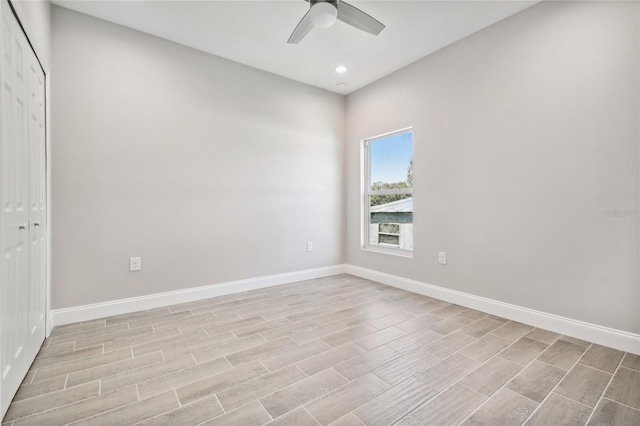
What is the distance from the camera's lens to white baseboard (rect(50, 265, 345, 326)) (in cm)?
252

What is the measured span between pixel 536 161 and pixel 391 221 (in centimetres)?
176

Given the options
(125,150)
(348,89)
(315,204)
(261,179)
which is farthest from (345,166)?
(125,150)

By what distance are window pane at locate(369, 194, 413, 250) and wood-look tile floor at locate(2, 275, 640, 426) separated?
1.17 metres

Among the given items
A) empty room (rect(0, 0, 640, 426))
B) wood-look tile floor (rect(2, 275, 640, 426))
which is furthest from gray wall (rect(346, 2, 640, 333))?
wood-look tile floor (rect(2, 275, 640, 426))

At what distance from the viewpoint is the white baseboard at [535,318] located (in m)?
2.05

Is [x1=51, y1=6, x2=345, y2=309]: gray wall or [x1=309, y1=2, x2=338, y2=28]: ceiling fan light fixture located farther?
[x1=51, y1=6, x2=345, y2=309]: gray wall

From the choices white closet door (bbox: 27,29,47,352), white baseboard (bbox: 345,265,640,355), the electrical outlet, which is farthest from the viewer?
the electrical outlet

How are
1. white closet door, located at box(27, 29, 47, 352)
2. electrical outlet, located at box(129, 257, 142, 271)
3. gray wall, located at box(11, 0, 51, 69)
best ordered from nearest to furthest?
gray wall, located at box(11, 0, 51, 69), white closet door, located at box(27, 29, 47, 352), electrical outlet, located at box(129, 257, 142, 271)

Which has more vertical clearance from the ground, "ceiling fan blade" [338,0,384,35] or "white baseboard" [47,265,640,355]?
"ceiling fan blade" [338,0,384,35]

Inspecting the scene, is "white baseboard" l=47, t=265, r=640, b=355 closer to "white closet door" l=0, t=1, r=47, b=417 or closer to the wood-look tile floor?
the wood-look tile floor

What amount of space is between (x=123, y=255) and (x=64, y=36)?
192cm

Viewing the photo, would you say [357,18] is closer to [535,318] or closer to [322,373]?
[322,373]

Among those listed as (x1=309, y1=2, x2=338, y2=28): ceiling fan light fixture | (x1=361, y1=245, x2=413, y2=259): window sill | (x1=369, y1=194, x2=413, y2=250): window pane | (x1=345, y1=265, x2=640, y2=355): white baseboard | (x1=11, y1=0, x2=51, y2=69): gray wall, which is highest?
(x1=309, y1=2, x2=338, y2=28): ceiling fan light fixture

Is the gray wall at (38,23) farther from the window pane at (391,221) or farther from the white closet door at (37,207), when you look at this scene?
the window pane at (391,221)
